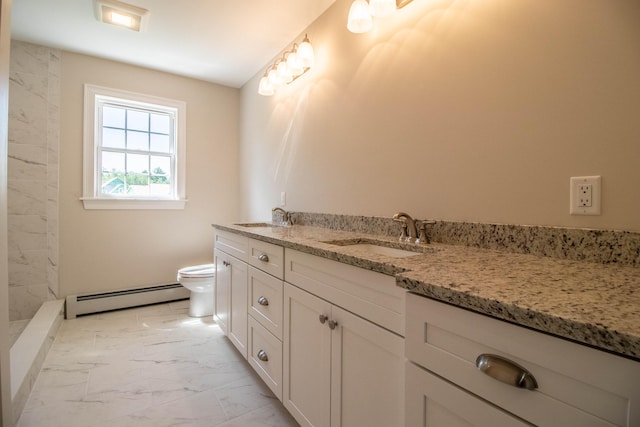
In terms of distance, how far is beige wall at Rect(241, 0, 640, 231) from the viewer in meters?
0.88

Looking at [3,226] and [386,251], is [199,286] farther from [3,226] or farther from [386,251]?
[386,251]

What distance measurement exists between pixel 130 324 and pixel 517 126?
299 cm

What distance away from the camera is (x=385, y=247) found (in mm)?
1427

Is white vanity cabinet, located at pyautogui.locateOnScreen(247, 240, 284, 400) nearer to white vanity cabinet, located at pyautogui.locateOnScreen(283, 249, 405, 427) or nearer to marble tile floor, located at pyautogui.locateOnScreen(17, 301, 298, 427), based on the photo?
white vanity cabinet, located at pyautogui.locateOnScreen(283, 249, 405, 427)

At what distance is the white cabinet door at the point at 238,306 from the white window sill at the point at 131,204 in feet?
4.80

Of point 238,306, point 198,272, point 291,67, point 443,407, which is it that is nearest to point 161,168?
point 198,272

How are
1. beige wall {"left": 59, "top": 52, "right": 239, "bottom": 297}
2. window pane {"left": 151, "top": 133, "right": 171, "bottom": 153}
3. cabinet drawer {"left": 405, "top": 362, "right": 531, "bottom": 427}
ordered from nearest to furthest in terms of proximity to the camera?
cabinet drawer {"left": 405, "top": 362, "right": 531, "bottom": 427} → beige wall {"left": 59, "top": 52, "right": 239, "bottom": 297} → window pane {"left": 151, "top": 133, "right": 171, "bottom": 153}

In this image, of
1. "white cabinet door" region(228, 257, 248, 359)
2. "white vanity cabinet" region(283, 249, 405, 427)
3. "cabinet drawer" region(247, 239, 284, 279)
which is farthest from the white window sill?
"white vanity cabinet" region(283, 249, 405, 427)

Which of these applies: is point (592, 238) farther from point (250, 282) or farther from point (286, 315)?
point (250, 282)

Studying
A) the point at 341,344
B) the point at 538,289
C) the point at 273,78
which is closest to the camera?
the point at 538,289

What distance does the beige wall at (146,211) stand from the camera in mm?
2641

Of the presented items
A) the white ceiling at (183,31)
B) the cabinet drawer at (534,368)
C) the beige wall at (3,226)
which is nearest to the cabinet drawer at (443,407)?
the cabinet drawer at (534,368)

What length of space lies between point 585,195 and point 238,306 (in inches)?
69.9

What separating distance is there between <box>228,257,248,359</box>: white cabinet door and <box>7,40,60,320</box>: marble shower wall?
5.95 ft
